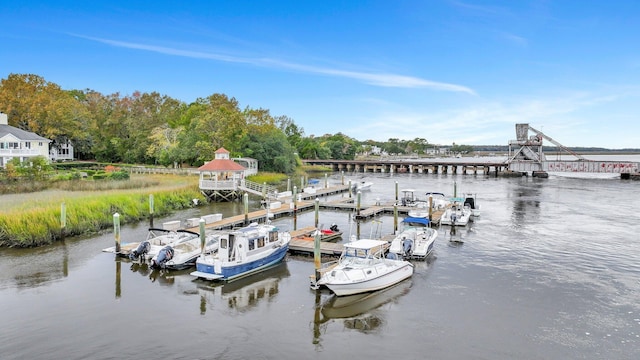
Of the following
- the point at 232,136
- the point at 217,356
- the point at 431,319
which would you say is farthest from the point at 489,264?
the point at 232,136

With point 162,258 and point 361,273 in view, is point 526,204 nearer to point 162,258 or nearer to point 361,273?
point 361,273

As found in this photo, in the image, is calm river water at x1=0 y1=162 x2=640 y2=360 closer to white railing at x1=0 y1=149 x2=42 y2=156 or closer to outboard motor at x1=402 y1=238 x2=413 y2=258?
outboard motor at x1=402 y1=238 x2=413 y2=258

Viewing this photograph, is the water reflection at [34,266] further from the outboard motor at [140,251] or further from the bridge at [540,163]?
the bridge at [540,163]

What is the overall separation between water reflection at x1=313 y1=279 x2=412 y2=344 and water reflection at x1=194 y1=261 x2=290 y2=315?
2.68 metres

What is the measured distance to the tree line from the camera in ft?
232

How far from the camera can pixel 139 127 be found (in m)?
84.2

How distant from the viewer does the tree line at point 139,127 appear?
7062 centimetres

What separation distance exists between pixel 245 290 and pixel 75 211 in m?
18.0

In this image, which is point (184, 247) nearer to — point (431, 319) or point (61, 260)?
point (61, 260)

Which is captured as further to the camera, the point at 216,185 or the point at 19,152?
the point at 19,152

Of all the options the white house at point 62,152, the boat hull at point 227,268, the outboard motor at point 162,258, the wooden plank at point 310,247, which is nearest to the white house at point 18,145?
the white house at point 62,152

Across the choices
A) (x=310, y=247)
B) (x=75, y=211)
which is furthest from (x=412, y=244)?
(x=75, y=211)

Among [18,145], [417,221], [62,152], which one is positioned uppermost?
[18,145]

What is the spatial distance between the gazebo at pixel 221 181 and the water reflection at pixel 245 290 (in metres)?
25.2
